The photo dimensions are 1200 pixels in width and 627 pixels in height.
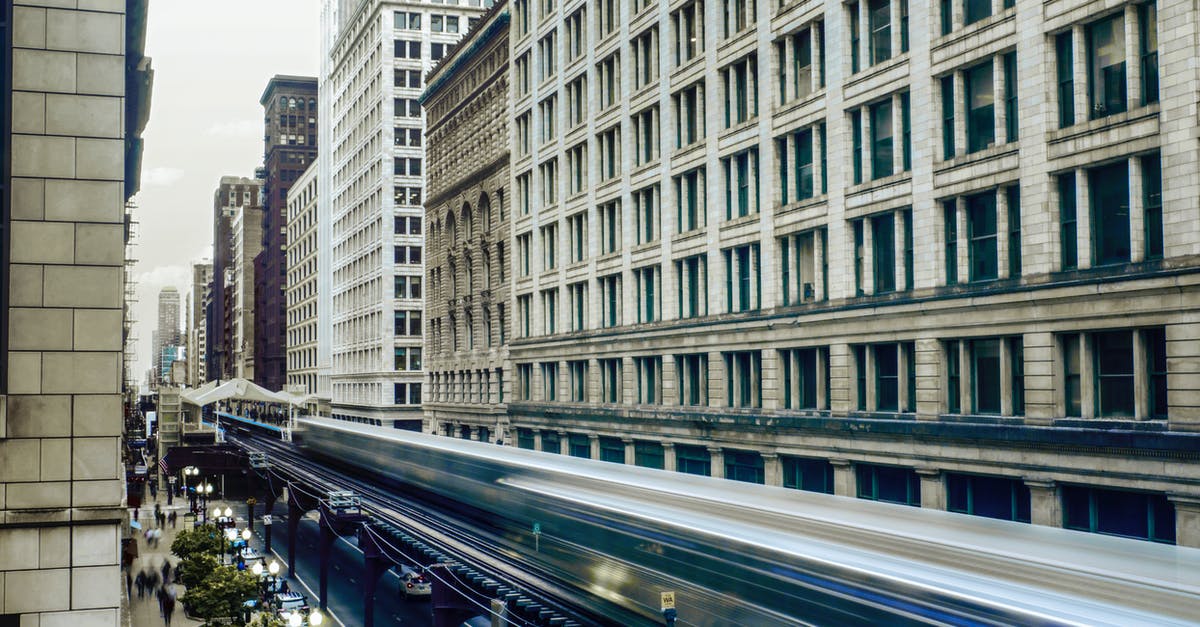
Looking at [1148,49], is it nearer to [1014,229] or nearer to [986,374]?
[1014,229]

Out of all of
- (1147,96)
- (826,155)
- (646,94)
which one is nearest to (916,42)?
(826,155)

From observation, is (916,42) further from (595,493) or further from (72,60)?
(72,60)

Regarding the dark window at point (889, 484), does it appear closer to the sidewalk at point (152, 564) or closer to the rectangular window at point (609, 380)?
the rectangular window at point (609, 380)

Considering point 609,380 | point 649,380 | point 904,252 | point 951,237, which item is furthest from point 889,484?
point 609,380

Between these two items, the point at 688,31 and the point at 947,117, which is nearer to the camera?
the point at 947,117

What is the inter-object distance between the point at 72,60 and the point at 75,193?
5.93 ft

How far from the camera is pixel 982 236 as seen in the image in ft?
106

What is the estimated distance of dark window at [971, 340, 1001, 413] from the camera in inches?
1241

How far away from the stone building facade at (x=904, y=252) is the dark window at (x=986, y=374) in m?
0.08

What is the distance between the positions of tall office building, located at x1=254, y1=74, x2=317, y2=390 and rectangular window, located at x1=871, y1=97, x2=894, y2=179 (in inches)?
5700

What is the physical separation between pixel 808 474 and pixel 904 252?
9474 mm

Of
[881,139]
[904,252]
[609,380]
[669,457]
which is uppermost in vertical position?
[881,139]

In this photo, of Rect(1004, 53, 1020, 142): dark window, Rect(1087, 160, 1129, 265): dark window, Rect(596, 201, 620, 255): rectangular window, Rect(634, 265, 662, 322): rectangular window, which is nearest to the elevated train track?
Rect(1087, 160, 1129, 265): dark window

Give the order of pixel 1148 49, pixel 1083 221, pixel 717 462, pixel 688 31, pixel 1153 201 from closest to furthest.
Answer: pixel 1153 201, pixel 1148 49, pixel 1083 221, pixel 717 462, pixel 688 31
